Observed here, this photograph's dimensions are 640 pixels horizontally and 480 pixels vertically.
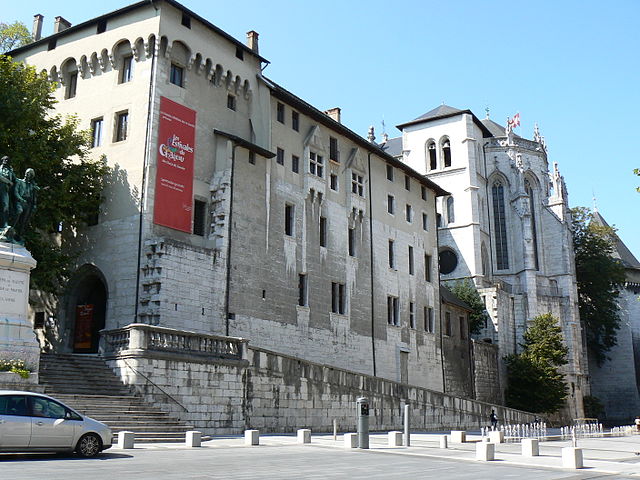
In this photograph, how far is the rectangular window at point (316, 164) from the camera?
127 ft

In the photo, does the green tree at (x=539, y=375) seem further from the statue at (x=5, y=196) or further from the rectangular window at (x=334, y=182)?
the statue at (x=5, y=196)

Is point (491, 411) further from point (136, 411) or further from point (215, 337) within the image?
point (136, 411)

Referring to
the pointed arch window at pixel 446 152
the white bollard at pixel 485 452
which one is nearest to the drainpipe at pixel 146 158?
the white bollard at pixel 485 452

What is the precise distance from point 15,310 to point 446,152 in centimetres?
5728

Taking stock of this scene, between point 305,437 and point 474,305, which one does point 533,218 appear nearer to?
point 474,305

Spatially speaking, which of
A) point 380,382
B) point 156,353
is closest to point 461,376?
point 380,382

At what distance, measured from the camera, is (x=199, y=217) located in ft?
105

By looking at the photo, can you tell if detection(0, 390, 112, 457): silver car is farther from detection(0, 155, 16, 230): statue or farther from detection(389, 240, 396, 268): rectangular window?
detection(389, 240, 396, 268): rectangular window

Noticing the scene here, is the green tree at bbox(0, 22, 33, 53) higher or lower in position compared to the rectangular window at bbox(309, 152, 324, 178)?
higher

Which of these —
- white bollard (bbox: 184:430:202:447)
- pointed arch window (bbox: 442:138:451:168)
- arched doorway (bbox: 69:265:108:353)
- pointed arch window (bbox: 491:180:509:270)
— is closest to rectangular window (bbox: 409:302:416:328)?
arched doorway (bbox: 69:265:108:353)

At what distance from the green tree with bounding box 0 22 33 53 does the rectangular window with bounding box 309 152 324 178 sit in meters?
17.2

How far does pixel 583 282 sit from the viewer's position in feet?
240

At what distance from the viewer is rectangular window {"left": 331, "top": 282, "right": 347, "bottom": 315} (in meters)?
38.6

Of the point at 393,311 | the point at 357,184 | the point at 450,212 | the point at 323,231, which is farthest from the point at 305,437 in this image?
the point at 450,212
